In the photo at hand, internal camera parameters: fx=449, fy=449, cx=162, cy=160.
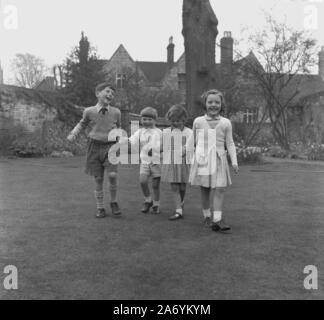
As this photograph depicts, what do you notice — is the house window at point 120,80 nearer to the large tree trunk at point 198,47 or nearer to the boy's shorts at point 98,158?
the large tree trunk at point 198,47

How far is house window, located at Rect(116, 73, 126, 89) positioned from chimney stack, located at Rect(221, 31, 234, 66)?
7.52 meters

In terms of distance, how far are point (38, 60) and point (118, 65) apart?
15.6 m

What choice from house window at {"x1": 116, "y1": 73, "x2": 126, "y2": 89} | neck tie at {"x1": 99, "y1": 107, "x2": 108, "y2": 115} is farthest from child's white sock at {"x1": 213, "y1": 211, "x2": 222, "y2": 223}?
house window at {"x1": 116, "y1": 73, "x2": 126, "y2": 89}

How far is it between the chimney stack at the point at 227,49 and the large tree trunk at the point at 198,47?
11.8m

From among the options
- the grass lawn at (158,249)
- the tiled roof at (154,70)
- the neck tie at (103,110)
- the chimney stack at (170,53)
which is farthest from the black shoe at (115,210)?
the chimney stack at (170,53)

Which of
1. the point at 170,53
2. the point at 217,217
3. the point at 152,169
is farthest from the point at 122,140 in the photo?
the point at 170,53

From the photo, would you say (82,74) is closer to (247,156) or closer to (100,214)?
(247,156)

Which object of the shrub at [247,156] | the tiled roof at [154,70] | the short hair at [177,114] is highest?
the tiled roof at [154,70]

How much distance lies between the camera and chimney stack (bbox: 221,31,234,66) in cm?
2469

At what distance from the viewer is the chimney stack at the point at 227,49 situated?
24.7 meters

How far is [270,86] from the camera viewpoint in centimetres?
2095

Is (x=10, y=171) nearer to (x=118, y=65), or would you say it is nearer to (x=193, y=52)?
(x=193, y=52)

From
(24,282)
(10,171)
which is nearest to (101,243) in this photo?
(24,282)

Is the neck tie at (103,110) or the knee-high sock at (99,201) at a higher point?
the neck tie at (103,110)
